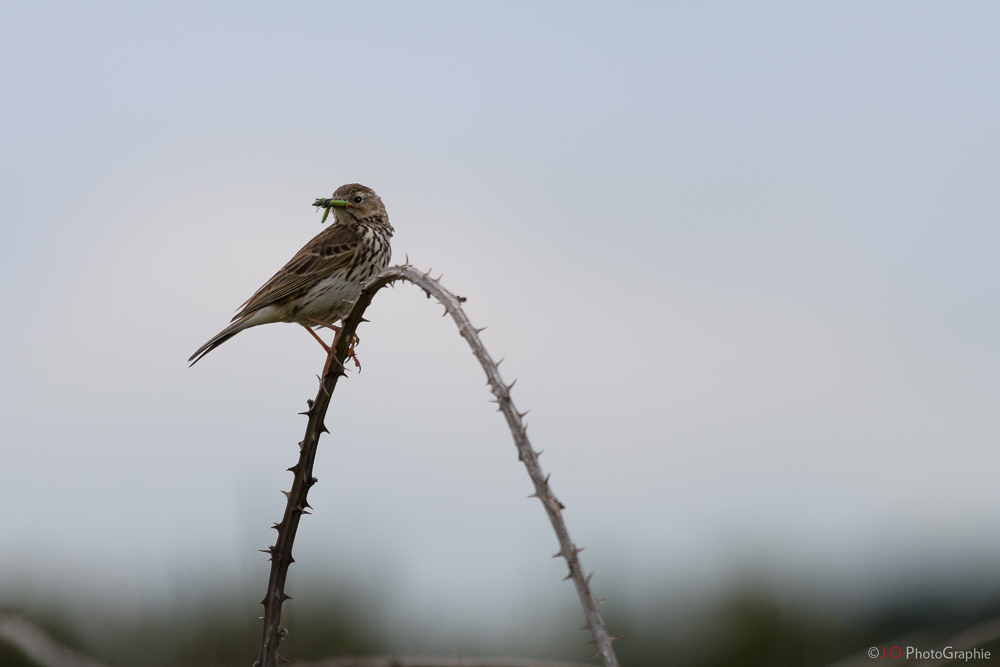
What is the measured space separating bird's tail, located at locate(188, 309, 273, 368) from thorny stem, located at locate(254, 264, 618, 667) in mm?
2055

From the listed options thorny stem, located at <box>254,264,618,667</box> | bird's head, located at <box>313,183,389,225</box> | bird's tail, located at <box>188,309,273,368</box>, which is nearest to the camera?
thorny stem, located at <box>254,264,618,667</box>

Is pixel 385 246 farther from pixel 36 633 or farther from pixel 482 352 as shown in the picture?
pixel 482 352

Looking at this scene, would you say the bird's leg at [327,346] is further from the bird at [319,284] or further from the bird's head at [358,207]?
the bird's head at [358,207]

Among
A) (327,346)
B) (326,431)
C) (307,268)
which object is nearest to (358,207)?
(307,268)

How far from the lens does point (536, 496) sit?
309 centimetres

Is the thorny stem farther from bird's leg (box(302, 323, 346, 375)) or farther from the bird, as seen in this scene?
the bird

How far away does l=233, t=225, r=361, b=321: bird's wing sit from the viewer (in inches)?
340

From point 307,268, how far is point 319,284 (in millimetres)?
222

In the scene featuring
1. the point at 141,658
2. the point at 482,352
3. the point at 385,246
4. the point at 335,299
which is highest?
the point at 385,246

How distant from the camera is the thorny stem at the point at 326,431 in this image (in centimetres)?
287

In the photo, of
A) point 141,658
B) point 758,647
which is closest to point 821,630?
point 758,647

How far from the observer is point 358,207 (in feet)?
31.9

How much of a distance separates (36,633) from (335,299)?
4.41 meters

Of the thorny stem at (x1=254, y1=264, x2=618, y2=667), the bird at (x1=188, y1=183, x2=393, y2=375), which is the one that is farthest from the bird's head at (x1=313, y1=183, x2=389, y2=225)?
the thorny stem at (x1=254, y1=264, x2=618, y2=667)
